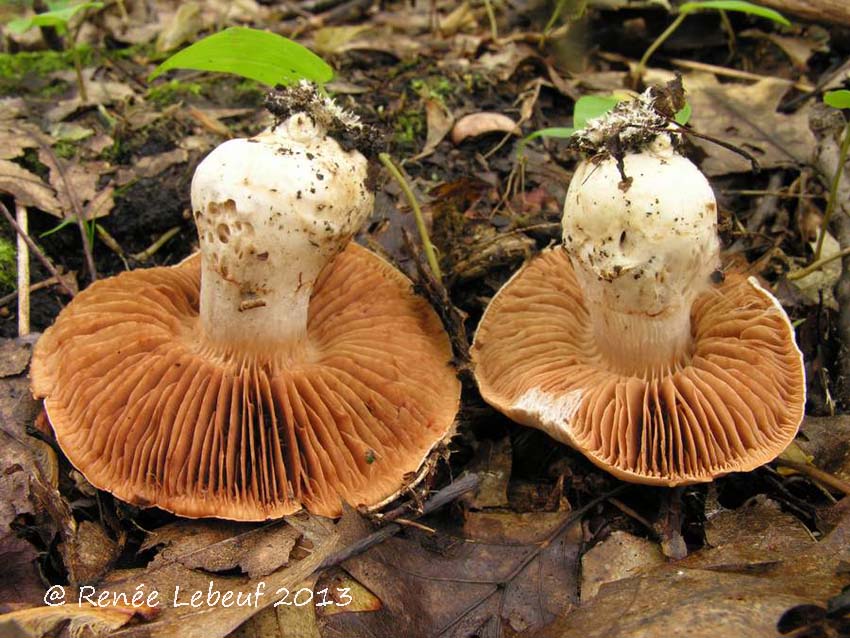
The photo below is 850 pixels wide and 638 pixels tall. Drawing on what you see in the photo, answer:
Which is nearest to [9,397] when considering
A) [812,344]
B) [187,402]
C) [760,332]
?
[187,402]

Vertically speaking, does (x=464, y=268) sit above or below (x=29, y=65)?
below

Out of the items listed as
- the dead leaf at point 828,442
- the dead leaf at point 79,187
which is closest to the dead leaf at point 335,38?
the dead leaf at point 79,187

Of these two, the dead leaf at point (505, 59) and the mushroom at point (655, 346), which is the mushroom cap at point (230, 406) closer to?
the mushroom at point (655, 346)

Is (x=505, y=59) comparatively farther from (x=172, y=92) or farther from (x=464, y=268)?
(x=172, y=92)

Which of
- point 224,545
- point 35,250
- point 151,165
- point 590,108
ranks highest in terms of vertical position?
point 590,108

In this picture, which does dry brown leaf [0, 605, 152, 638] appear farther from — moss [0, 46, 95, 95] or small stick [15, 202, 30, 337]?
moss [0, 46, 95, 95]

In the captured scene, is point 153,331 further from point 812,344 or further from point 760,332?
point 812,344

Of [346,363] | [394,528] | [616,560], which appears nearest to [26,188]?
[346,363]
